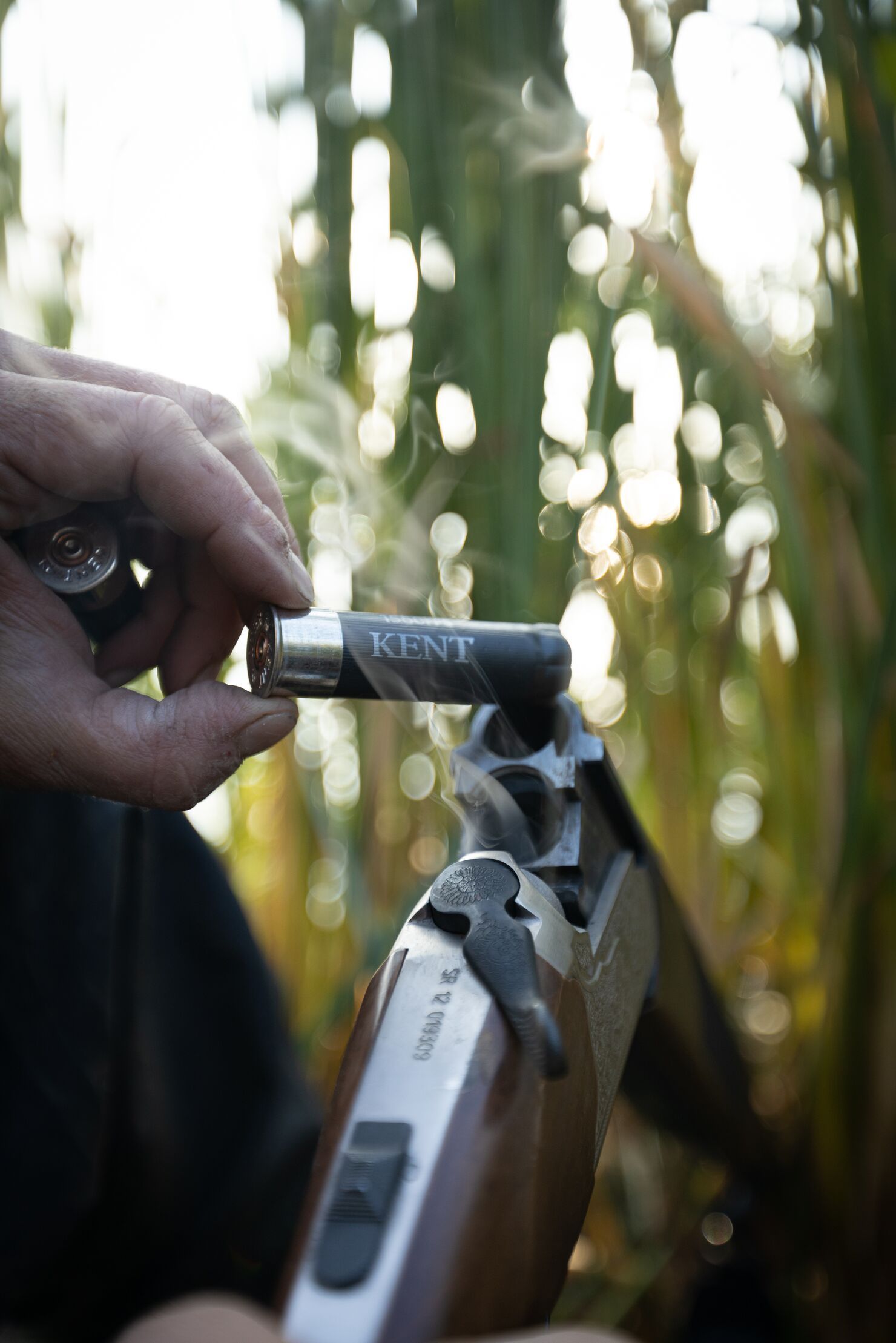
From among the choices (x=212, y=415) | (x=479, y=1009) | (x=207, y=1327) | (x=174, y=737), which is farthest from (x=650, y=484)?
(x=207, y=1327)

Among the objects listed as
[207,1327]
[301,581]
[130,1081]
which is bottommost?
[130,1081]

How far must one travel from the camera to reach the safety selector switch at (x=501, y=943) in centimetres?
35

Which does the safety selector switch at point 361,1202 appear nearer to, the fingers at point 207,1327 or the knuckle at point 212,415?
the fingers at point 207,1327

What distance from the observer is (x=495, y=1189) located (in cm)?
34

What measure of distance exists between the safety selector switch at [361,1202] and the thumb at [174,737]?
0.23 m

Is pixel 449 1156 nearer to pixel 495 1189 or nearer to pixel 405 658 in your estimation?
pixel 495 1189

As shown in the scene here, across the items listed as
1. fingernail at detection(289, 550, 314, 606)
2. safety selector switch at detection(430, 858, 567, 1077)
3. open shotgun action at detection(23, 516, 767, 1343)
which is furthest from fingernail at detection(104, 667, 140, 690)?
safety selector switch at detection(430, 858, 567, 1077)

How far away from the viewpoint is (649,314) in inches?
45.8

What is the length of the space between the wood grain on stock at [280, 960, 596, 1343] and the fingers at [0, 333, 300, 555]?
0.30 m

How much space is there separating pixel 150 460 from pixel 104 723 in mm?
146

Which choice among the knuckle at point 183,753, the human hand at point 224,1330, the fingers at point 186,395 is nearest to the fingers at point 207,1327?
the human hand at point 224,1330

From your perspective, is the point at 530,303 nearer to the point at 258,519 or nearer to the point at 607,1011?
the point at 258,519

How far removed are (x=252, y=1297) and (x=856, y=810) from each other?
757 millimetres

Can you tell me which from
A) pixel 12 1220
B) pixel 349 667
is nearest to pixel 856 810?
pixel 349 667
